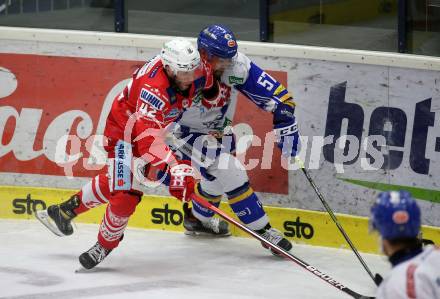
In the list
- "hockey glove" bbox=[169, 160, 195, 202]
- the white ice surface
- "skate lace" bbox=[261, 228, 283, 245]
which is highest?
"hockey glove" bbox=[169, 160, 195, 202]

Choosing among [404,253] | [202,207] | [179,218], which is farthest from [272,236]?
[404,253]

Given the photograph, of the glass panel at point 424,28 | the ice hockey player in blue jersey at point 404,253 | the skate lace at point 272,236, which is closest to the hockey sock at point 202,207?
the skate lace at point 272,236

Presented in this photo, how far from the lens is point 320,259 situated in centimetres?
594

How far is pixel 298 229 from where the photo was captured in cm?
626

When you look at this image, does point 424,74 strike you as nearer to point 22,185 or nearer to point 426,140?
point 426,140

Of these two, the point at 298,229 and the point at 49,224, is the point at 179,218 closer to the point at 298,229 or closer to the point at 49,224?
the point at 298,229

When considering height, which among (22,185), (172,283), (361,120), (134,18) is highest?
(134,18)

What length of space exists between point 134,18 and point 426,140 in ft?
6.66

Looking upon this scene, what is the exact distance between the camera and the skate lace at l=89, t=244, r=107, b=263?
555 cm

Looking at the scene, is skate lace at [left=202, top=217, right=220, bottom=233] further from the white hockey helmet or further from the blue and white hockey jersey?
the white hockey helmet

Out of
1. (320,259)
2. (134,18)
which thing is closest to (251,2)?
(134,18)

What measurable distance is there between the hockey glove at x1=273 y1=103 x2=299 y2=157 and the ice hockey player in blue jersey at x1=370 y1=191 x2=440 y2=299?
2696 millimetres

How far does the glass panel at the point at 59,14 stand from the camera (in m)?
6.77

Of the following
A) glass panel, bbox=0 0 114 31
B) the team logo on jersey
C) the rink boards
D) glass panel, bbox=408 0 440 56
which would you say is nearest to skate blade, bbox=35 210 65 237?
the rink boards
